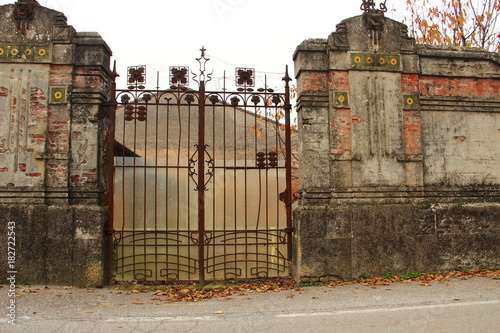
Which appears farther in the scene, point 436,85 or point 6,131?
point 436,85

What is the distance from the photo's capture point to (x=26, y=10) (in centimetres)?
646

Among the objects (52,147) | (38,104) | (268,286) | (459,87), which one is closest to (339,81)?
(459,87)

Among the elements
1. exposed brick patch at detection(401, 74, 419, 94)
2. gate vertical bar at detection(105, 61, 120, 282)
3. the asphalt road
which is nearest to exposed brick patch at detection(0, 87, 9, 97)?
gate vertical bar at detection(105, 61, 120, 282)

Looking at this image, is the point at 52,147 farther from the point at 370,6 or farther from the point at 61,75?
the point at 370,6

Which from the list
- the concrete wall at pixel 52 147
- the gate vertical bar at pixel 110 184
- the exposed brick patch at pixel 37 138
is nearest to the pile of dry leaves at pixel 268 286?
the gate vertical bar at pixel 110 184

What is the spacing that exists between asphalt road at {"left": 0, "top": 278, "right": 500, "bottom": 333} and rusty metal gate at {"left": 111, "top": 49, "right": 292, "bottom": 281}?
890mm

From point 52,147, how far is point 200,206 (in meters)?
2.39

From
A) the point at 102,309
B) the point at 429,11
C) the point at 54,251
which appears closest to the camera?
the point at 102,309

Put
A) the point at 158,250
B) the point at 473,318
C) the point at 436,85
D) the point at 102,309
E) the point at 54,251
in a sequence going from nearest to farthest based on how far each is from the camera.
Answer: the point at 473,318
the point at 102,309
the point at 54,251
the point at 158,250
the point at 436,85

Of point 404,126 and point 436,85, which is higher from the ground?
point 436,85

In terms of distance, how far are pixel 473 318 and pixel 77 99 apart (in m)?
5.98

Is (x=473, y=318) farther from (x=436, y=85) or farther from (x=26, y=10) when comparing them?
(x=26, y=10)

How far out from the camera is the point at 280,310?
16.3ft

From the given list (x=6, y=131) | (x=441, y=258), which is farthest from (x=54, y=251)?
(x=441, y=258)
